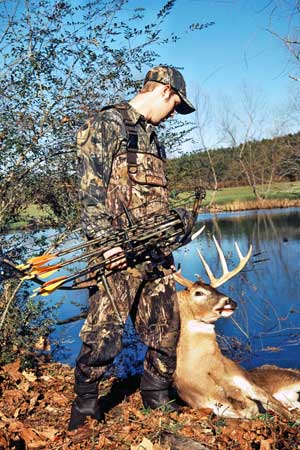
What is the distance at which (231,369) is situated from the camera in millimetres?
4711

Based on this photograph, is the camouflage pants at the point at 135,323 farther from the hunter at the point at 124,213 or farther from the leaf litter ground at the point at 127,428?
the leaf litter ground at the point at 127,428

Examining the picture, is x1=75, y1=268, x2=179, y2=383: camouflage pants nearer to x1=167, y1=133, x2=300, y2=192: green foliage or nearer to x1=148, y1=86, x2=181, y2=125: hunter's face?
x1=148, y1=86, x2=181, y2=125: hunter's face

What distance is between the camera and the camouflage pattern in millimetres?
3678

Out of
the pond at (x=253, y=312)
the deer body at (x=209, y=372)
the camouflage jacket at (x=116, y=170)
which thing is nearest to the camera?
the camouflage jacket at (x=116, y=170)

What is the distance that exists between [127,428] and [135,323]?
76cm

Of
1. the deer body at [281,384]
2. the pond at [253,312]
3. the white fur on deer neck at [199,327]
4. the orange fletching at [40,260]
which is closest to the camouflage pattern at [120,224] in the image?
the orange fletching at [40,260]

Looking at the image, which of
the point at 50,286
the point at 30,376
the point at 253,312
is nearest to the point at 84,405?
the point at 50,286

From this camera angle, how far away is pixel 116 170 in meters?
3.81

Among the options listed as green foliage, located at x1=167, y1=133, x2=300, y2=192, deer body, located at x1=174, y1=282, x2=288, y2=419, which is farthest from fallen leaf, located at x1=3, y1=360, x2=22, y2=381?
green foliage, located at x1=167, y1=133, x2=300, y2=192

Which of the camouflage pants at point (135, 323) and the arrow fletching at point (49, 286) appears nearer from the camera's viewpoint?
the arrow fletching at point (49, 286)

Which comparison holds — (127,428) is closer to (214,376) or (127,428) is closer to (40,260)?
(214,376)

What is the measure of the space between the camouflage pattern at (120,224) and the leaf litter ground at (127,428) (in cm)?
40

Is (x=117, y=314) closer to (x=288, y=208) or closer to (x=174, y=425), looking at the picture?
(x=174, y=425)

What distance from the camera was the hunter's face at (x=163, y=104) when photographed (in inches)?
155
